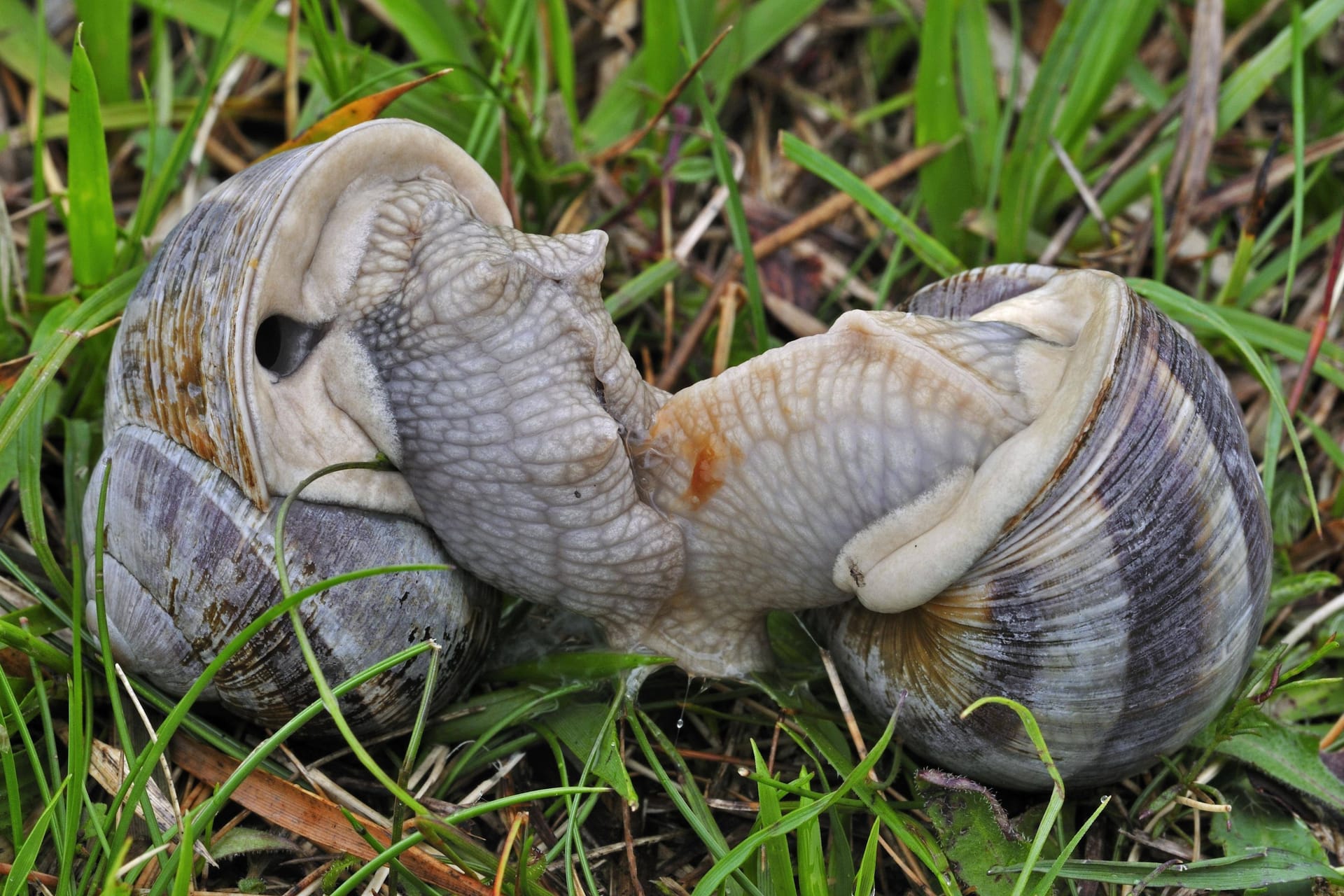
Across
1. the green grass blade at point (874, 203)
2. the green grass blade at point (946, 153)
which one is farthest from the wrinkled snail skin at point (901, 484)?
the green grass blade at point (946, 153)

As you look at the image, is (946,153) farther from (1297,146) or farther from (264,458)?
(264,458)

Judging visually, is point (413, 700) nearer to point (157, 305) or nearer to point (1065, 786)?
point (157, 305)

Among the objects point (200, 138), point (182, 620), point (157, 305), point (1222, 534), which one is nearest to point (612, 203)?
point (200, 138)

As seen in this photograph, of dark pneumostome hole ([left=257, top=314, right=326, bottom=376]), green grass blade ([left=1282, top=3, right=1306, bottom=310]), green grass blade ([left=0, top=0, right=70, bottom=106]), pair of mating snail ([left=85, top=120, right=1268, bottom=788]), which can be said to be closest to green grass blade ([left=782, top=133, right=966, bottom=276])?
pair of mating snail ([left=85, top=120, right=1268, bottom=788])

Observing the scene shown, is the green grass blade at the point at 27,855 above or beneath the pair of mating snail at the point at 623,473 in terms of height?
beneath

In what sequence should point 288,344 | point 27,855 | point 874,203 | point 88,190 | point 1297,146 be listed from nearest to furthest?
point 27,855, point 288,344, point 88,190, point 1297,146, point 874,203

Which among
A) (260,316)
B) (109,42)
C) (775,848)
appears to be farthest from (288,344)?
(109,42)

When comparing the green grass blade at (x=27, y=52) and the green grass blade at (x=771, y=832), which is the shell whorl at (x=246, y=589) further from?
the green grass blade at (x=27, y=52)
